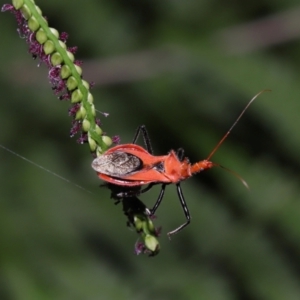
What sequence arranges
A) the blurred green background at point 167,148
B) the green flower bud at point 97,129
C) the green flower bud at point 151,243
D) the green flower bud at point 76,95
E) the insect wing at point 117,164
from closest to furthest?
1. the green flower bud at point 76,95
2. the green flower bud at point 97,129
3. the green flower bud at point 151,243
4. the insect wing at point 117,164
5. the blurred green background at point 167,148

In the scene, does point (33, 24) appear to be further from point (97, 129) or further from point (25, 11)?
point (97, 129)

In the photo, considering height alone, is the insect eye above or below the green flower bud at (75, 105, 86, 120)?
below

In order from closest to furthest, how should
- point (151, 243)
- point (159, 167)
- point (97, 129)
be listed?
point (97, 129) < point (151, 243) < point (159, 167)

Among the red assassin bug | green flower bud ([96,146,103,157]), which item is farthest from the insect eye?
green flower bud ([96,146,103,157])

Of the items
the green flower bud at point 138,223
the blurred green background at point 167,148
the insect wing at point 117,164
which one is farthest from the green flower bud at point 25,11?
the blurred green background at point 167,148

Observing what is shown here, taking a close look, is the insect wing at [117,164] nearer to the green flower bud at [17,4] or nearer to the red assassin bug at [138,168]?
the red assassin bug at [138,168]

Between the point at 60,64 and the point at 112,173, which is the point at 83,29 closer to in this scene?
the point at 112,173

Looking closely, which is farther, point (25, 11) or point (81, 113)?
point (81, 113)

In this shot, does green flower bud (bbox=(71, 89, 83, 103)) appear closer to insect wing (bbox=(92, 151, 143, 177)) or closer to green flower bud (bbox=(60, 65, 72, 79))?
green flower bud (bbox=(60, 65, 72, 79))

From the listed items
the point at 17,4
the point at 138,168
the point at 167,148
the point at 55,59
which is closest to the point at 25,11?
the point at 17,4

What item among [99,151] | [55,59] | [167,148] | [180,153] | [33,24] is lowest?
[167,148]
